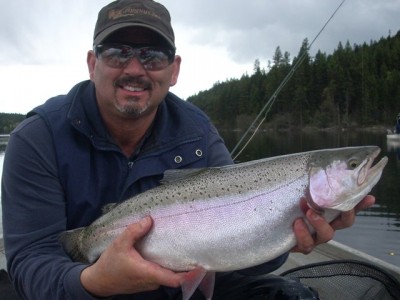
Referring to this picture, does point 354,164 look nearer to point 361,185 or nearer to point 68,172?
point 361,185

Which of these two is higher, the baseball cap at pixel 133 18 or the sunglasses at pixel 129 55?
the baseball cap at pixel 133 18

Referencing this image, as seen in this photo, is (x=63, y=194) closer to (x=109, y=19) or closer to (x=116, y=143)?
(x=116, y=143)

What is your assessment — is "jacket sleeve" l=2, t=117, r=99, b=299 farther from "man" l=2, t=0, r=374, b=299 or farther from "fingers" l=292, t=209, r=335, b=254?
"fingers" l=292, t=209, r=335, b=254

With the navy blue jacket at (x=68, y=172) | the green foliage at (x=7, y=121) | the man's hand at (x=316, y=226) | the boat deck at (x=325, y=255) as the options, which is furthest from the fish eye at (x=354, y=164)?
the green foliage at (x=7, y=121)

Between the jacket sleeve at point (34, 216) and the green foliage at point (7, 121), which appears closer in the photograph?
the jacket sleeve at point (34, 216)

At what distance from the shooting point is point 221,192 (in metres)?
2.73

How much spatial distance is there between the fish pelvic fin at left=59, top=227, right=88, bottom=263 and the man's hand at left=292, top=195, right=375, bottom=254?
1.32 meters

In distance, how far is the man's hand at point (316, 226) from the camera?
2553mm

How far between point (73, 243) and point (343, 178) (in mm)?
1688

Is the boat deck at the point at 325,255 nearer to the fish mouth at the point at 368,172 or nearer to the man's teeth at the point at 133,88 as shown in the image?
the fish mouth at the point at 368,172

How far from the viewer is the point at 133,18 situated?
2.98 metres

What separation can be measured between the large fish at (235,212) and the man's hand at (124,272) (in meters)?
0.16

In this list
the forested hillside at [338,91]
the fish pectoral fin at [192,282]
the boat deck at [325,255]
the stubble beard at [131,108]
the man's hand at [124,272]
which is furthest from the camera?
the forested hillside at [338,91]

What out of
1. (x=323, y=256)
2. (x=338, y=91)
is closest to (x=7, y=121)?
(x=338, y=91)
